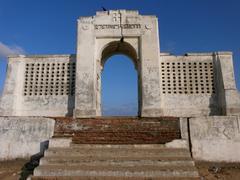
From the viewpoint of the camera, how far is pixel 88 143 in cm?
1116

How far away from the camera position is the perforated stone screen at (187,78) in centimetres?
1719

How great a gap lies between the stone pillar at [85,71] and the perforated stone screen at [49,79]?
4.30ft

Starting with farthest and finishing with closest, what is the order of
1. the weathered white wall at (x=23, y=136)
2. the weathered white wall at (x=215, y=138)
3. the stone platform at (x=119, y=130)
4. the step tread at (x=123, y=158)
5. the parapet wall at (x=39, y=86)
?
the parapet wall at (x=39, y=86) → the weathered white wall at (x=23, y=136) → the weathered white wall at (x=215, y=138) → the stone platform at (x=119, y=130) → the step tread at (x=123, y=158)

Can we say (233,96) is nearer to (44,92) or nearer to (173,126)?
(173,126)

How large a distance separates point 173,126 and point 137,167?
4.08 m

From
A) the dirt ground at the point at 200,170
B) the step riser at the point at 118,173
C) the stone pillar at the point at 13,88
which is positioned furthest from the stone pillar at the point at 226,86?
the stone pillar at the point at 13,88

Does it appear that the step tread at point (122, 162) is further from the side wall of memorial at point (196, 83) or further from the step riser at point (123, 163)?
A: the side wall of memorial at point (196, 83)

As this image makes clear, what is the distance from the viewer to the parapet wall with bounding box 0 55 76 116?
17141 mm

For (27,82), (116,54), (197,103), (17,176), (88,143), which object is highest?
(116,54)

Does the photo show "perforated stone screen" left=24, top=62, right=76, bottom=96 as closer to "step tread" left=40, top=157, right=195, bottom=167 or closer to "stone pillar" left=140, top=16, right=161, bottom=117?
"stone pillar" left=140, top=16, right=161, bottom=117

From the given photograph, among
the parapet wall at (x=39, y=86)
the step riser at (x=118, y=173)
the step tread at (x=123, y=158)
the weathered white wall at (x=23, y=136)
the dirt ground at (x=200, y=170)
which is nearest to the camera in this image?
the step riser at (x=118, y=173)

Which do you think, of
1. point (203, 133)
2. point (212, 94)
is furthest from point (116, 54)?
point (203, 133)

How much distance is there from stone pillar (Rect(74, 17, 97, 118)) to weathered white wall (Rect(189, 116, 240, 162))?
6.36m

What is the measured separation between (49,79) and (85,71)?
2960 millimetres
